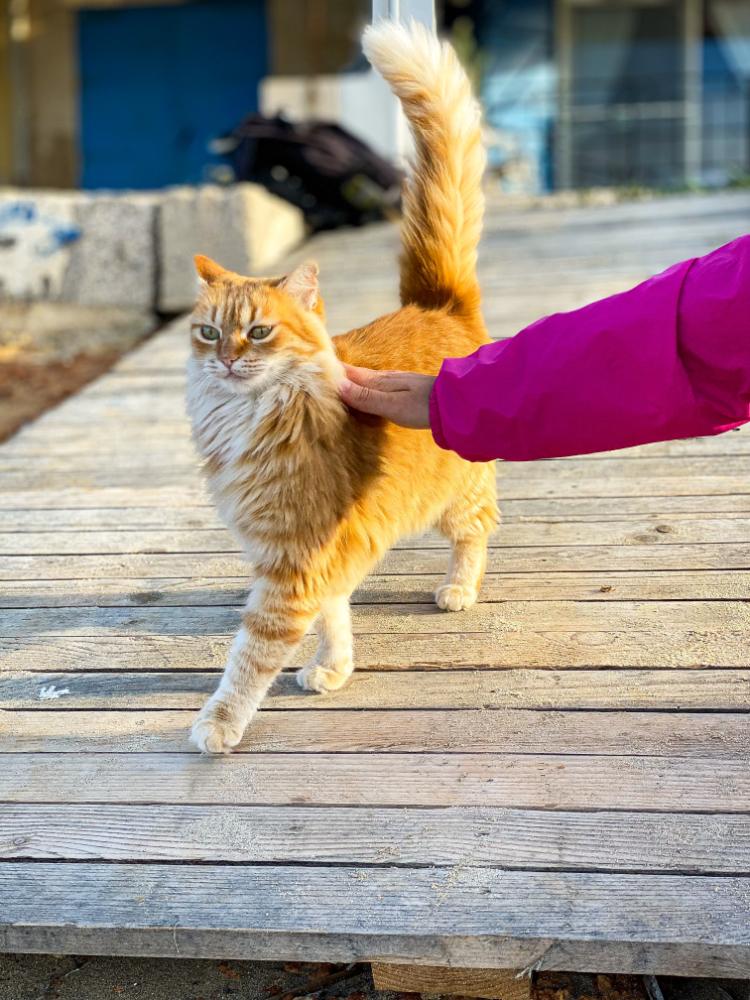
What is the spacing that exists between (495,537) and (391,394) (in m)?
0.91

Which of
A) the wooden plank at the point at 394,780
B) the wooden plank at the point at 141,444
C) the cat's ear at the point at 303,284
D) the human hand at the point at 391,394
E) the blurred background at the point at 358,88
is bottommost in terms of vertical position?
the wooden plank at the point at 394,780

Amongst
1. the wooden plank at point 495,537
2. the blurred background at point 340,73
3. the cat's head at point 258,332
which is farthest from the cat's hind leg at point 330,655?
the blurred background at point 340,73

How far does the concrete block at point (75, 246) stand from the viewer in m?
5.66

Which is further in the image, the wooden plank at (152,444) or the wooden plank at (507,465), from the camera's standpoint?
the wooden plank at (152,444)

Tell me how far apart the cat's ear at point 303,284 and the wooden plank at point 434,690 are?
77 centimetres

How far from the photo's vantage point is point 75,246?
5.73 metres

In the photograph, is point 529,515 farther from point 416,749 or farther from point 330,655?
point 416,749

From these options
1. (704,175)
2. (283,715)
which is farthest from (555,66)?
(283,715)

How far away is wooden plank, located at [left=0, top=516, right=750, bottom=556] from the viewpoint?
9.05 feet

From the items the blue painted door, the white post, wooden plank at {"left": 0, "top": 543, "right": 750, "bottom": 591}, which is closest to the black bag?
the white post

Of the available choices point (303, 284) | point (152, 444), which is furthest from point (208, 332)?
point (152, 444)

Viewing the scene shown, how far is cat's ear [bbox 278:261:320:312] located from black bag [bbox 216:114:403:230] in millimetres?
4433

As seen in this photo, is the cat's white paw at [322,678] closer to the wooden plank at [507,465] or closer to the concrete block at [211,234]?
the wooden plank at [507,465]

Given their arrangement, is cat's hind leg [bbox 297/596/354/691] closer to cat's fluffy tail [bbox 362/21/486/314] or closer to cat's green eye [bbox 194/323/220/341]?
cat's green eye [bbox 194/323/220/341]
